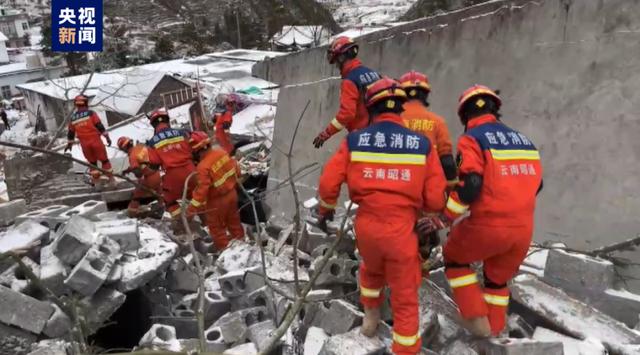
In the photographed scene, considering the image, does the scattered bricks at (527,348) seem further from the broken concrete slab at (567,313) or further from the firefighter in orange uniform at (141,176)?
the firefighter in orange uniform at (141,176)

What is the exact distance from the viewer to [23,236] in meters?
4.44

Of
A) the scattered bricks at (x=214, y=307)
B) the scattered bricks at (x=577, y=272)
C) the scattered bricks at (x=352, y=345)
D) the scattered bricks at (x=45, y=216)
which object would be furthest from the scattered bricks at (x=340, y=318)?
the scattered bricks at (x=45, y=216)

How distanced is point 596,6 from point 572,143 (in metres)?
1.17

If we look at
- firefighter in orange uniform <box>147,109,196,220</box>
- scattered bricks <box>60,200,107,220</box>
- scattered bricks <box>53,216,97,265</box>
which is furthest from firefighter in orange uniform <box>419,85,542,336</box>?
firefighter in orange uniform <box>147,109,196,220</box>

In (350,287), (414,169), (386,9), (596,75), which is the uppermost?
(386,9)

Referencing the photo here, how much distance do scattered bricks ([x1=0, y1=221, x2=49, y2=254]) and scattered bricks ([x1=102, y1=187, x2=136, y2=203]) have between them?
3509mm

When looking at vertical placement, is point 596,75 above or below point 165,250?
above

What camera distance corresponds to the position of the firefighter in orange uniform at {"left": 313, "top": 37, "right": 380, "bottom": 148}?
185 inches

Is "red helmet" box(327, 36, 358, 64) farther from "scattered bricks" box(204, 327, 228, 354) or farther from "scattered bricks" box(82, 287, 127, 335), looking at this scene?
"scattered bricks" box(82, 287, 127, 335)

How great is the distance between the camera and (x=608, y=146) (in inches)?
166

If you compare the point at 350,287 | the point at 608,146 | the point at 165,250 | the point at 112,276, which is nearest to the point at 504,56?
the point at 608,146

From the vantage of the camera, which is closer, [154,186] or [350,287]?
[350,287]

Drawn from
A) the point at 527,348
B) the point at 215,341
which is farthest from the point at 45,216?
the point at 527,348

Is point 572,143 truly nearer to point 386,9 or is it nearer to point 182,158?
point 182,158
